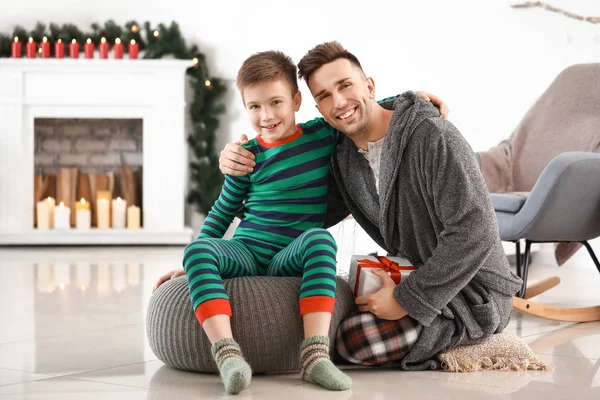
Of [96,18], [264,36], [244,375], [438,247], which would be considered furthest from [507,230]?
[96,18]

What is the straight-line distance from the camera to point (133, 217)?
19.6ft

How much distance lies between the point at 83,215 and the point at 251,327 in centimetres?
407

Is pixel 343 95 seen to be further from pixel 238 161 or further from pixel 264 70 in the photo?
pixel 238 161

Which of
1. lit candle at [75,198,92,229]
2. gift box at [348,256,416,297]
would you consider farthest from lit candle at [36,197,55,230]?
gift box at [348,256,416,297]

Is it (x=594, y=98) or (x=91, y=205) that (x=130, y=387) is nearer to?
(x=594, y=98)

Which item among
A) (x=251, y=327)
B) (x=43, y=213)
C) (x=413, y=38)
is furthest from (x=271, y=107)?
(x=43, y=213)

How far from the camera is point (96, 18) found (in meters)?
6.14

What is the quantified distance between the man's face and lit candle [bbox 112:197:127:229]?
12.8 feet

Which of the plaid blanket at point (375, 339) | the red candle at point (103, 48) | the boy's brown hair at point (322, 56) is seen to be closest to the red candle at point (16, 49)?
the red candle at point (103, 48)

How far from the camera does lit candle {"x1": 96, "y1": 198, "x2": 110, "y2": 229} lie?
5926 millimetres

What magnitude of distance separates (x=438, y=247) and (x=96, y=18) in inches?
182

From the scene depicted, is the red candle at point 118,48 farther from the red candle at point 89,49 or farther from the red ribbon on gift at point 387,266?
the red ribbon on gift at point 387,266

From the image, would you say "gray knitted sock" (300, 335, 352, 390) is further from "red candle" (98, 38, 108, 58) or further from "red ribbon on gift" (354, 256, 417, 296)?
"red candle" (98, 38, 108, 58)

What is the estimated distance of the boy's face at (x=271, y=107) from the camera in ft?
7.35
